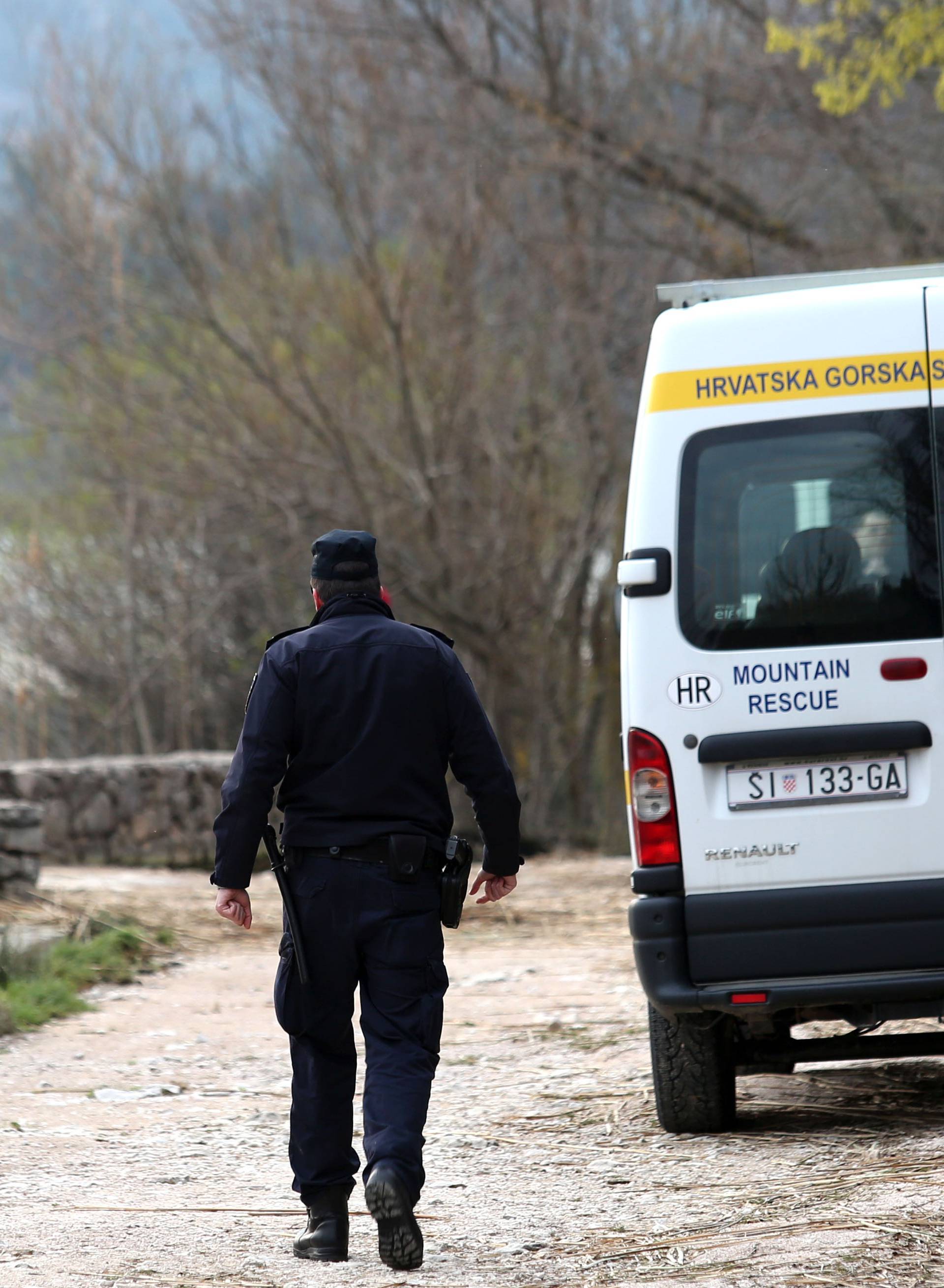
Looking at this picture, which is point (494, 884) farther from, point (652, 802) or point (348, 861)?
point (652, 802)

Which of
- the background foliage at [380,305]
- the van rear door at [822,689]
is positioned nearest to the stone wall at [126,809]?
the background foliage at [380,305]

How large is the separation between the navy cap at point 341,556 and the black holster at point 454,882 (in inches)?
29.0

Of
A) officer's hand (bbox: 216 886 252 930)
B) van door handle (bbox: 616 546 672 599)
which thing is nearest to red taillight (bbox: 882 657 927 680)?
van door handle (bbox: 616 546 672 599)

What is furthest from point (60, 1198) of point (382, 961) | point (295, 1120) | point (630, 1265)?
point (630, 1265)

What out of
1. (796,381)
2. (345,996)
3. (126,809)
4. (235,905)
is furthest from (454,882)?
(126,809)

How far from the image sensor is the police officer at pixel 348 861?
426 cm

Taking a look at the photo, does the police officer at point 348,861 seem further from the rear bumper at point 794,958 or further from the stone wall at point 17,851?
the stone wall at point 17,851

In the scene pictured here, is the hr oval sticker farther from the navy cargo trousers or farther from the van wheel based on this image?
the navy cargo trousers

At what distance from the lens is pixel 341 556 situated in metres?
4.54

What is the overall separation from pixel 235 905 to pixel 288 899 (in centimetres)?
13

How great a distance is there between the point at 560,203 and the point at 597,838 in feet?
21.0

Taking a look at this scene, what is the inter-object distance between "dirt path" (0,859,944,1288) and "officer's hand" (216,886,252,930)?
819mm

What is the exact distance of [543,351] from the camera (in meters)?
17.6

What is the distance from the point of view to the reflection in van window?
16.6 feet
